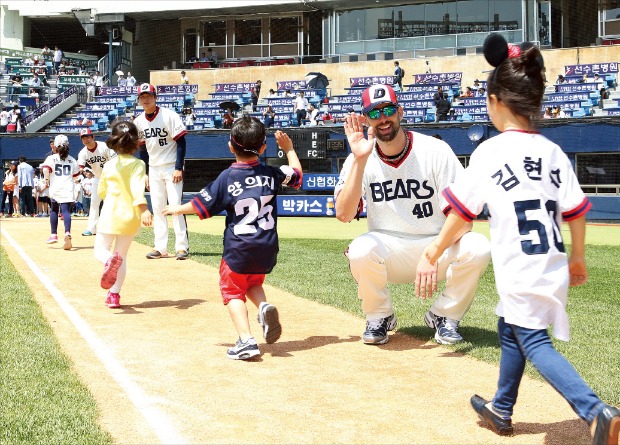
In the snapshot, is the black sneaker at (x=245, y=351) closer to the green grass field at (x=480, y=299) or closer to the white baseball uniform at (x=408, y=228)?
the white baseball uniform at (x=408, y=228)

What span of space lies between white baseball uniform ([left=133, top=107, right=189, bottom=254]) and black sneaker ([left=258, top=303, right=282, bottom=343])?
558cm

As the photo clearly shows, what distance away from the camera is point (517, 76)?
11.8 feet

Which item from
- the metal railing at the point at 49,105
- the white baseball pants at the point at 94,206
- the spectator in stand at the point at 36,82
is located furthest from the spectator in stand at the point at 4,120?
the white baseball pants at the point at 94,206

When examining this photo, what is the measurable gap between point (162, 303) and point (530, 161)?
15.6 ft

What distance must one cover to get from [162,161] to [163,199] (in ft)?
1.79

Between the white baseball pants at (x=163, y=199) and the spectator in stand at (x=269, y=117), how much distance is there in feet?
58.0

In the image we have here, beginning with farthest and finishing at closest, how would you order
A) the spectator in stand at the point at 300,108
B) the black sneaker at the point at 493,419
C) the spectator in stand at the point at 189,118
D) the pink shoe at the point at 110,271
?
the spectator in stand at the point at 189,118
the spectator in stand at the point at 300,108
the pink shoe at the point at 110,271
the black sneaker at the point at 493,419

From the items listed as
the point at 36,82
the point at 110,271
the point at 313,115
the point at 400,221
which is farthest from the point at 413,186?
the point at 36,82

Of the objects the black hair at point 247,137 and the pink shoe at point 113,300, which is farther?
the pink shoe at point 113,300

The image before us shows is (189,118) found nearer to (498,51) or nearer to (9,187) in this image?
(9,187)

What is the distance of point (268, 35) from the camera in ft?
141

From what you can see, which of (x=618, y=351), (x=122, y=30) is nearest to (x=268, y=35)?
(x=122, y=30)

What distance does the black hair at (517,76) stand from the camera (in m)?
3.59

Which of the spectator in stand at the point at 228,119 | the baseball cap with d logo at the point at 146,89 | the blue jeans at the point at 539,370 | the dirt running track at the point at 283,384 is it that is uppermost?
the spectator in stand at the point at 228,119
